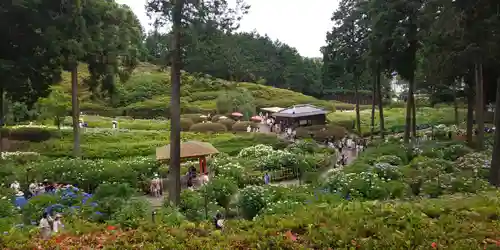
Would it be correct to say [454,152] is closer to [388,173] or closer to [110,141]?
[388,173]

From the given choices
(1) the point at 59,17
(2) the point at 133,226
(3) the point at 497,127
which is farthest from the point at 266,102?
(2) the point at 133,226

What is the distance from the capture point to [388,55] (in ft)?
93.8

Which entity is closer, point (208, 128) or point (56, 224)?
point (56, 224)

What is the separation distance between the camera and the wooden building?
4738 cm

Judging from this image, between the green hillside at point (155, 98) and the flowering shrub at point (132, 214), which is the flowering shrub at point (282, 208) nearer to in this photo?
the flowering shrub at point (132, 214)

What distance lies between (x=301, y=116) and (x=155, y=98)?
29602mm

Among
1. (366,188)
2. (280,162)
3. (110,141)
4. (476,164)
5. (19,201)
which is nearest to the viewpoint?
(366,188)

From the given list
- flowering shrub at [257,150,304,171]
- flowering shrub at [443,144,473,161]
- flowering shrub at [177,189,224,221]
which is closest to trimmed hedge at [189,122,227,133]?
flowering shrub at [257,150,304,171]

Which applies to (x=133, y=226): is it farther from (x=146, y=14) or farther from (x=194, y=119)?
(x=194, y=119)

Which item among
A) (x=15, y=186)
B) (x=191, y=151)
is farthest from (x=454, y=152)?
(x=15, y=186)

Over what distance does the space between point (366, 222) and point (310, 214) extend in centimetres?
134

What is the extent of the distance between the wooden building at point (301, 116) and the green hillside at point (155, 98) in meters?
14.4

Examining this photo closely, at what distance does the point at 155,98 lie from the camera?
69875 millimetres

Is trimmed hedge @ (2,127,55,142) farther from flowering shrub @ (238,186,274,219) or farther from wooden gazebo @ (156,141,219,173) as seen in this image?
flowering shrub @ (238,186,274,219)
